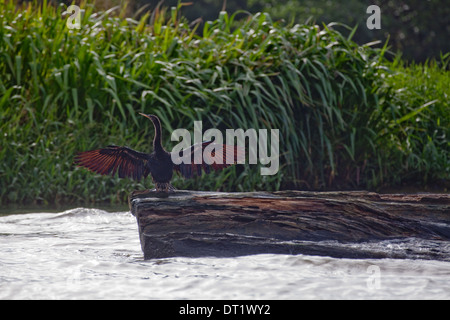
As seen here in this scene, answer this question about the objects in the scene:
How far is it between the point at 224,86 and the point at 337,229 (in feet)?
9.11

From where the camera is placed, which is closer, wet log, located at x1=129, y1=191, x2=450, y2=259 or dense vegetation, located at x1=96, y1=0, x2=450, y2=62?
wet log, located at x1=129, y1=191, x2=450, y2=259

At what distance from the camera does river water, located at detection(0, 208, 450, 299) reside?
273 cm

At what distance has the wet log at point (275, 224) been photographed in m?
3.12

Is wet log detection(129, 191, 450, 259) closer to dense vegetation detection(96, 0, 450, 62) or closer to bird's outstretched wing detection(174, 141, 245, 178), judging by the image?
bird's outstretched wing detection(174, 141, 245, 178)

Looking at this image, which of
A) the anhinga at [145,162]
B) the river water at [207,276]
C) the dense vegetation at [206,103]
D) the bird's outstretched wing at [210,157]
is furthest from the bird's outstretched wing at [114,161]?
the dense vegetation at [206,103]

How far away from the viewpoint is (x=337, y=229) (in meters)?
3.23

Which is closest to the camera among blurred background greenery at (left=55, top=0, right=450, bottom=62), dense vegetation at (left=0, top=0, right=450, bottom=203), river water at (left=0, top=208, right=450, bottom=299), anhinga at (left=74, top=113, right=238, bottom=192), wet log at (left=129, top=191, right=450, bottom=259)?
river water at (left=0, top=208, right=450, bottom=299)

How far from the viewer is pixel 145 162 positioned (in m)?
3.56

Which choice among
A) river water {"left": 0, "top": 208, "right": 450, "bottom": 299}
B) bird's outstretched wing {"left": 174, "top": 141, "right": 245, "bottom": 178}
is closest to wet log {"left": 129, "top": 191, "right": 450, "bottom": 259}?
river water {"left": 0, "top": 208, "right": 450, "bottom": 299}

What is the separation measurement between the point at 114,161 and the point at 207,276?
96cm

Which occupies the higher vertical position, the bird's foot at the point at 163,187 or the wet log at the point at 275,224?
the bird's foot at the point at 163,187

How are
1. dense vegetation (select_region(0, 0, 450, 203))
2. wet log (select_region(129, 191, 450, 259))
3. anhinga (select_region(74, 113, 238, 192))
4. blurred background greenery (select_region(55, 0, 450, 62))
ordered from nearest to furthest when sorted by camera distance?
1. wet log (select_region(129, 191, 450, 259))
2. anhinga (select_region(74, 113, 238, 192))
3. dense vegetation (select_region(0, 0, 450, 203))
4. blurred background greenery (select_region(55, 0, 450, 62))

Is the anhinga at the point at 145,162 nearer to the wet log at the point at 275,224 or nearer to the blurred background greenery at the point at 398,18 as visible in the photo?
the wet log at the point at 275,224

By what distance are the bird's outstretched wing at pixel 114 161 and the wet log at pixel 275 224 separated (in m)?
0.24
